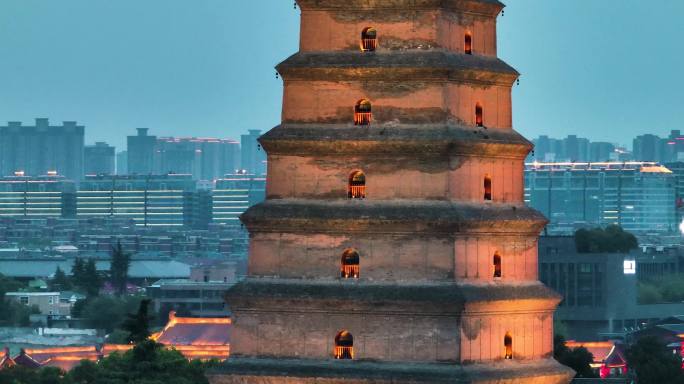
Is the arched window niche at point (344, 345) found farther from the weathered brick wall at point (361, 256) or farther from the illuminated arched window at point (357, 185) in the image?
the illuminated arched window at point (357, 185)

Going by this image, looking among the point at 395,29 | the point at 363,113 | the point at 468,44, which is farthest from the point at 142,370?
the point at 395,29

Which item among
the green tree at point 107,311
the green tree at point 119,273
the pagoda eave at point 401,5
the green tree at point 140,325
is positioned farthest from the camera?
the green tree at point 119,273

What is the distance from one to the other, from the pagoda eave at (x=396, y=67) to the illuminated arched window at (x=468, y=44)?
8.0 inches

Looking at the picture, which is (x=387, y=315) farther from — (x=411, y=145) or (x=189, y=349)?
(x=189, y=349)

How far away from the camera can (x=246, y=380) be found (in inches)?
2266

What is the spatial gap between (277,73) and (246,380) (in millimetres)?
5849

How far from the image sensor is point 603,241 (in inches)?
7023

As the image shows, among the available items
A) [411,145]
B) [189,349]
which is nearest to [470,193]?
Result: [411,145]

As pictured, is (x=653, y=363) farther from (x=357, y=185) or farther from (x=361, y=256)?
(x=361, y=256)

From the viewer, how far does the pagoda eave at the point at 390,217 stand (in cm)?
5656

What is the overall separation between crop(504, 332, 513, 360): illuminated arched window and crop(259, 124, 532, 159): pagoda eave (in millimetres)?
3382

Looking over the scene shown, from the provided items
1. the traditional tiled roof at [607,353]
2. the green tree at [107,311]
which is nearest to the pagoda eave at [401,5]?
the traditional tiled roof at [607,353]

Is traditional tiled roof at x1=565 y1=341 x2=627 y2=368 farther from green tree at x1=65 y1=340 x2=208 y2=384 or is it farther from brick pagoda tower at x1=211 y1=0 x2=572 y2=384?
brick pagoda tower at x1=211 y1=0 x2=572 y2=384

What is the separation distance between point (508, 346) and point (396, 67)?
558cm
